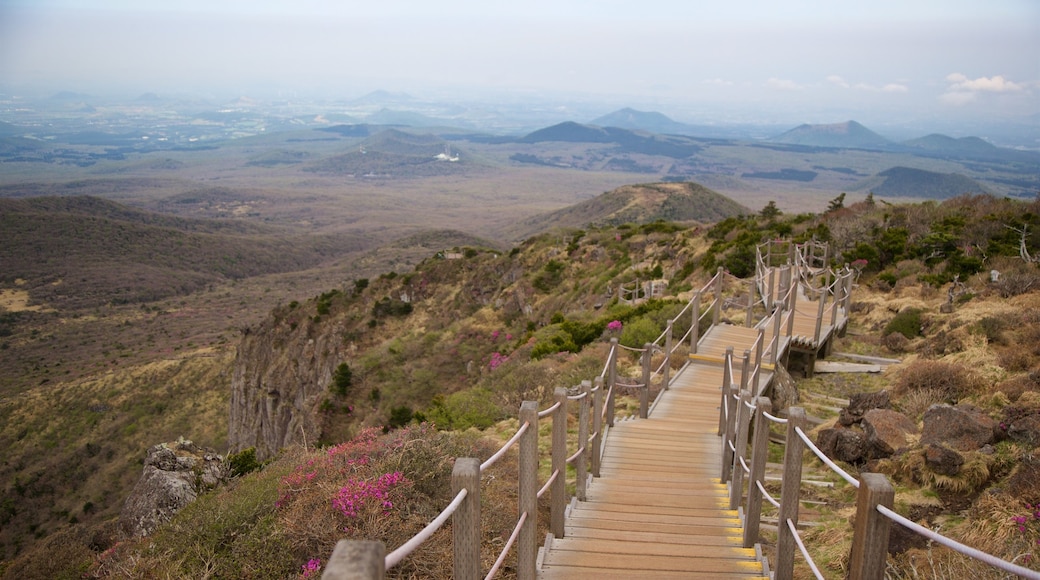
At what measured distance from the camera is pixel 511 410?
12.8 m

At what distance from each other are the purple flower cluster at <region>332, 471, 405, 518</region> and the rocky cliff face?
27893 millimetres

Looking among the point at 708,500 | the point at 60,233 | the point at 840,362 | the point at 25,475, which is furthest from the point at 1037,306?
the point at 60,233

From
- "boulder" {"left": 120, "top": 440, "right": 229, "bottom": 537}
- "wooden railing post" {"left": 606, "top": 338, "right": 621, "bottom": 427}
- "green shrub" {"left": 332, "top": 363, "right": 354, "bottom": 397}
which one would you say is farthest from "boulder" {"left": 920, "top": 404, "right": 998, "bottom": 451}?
"green shrub" {"left": 332, "top": 363, "right": 354, "bottom": 397}

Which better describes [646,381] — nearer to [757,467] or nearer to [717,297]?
[757,467]

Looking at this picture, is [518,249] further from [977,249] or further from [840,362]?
[840,362]

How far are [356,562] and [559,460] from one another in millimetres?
3174

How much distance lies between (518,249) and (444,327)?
9.14m

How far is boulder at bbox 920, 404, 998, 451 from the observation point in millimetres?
6469

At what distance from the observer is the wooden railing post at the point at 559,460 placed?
4.77 meters

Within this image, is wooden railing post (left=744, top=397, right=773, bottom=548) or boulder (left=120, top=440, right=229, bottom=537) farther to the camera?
boulder (left=120, top=440, right=229, bottom=537)

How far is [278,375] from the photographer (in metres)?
37.7

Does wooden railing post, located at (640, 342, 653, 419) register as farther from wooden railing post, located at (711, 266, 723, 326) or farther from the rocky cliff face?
the rocky cliff face

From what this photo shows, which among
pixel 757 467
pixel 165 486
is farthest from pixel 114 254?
pixel 757 467

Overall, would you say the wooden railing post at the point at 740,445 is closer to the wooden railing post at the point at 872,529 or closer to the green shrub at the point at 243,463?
the wooden railing post at the point at 872,529
